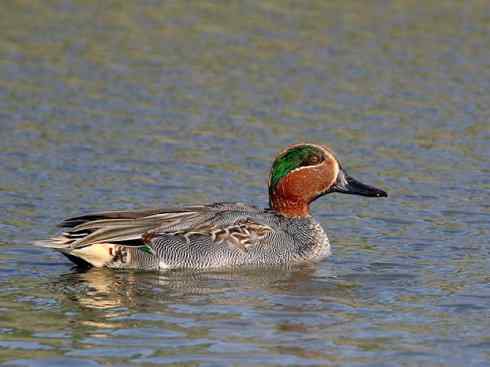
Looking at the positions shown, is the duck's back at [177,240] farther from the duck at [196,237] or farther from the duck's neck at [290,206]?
the duck's neck at [290,206]

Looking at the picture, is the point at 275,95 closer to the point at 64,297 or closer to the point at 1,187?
the point at 1,187

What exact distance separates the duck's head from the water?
1.60 ft

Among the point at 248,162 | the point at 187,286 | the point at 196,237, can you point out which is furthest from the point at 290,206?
the point at 248,162

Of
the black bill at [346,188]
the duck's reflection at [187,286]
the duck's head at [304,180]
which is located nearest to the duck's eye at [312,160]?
the duck's head at [304,180]

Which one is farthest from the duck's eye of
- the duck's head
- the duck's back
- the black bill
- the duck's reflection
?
the duck's reflection

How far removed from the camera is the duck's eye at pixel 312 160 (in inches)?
431

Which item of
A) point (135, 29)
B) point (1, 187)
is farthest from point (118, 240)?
point (135, 29)

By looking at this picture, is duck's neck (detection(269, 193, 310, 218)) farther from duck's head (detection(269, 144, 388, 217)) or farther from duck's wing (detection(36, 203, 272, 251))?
duck's wing (detection(36, 203, 272, 251))

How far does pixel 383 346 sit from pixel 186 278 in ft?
7.74

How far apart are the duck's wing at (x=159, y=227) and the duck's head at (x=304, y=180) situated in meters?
0.46

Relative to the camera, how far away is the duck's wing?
33.4 feet

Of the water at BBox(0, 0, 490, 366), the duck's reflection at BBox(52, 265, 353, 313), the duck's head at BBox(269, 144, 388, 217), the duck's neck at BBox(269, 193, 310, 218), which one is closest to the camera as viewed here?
the water at BBox(0, 0, 490, 366)

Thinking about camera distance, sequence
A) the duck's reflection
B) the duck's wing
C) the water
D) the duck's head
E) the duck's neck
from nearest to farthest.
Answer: the water → the duck's reflection → the duck's wing → the duck's head → the duck's neck

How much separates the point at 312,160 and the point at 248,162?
107 inches
